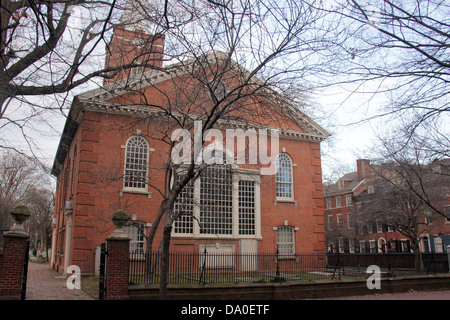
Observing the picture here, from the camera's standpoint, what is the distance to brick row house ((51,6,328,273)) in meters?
19.2

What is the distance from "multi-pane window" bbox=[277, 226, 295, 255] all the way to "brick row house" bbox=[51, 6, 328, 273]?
61 mm

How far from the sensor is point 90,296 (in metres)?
13.0

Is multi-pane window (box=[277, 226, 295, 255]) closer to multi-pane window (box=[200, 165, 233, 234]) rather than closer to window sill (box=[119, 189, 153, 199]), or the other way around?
multi-pane window (box=[200, 165, 233, 234])

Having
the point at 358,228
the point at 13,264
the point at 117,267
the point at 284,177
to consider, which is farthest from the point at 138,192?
the point at 358,228

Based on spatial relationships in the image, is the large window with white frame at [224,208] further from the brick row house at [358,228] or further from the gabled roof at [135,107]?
the brick row house at [358,228]

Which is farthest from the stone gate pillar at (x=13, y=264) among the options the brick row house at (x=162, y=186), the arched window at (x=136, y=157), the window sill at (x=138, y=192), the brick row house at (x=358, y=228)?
the brick row house at (x=358, y=228)

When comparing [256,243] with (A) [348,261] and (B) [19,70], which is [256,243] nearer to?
(A) [348,261]

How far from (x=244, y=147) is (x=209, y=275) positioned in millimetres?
9209

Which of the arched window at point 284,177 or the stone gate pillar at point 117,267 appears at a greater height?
the arched window at point 284,177

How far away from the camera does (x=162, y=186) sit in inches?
829

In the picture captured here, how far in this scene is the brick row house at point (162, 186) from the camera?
757 inches

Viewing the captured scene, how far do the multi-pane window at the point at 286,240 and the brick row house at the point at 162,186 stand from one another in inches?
2.4

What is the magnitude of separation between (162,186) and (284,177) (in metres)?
8.26
